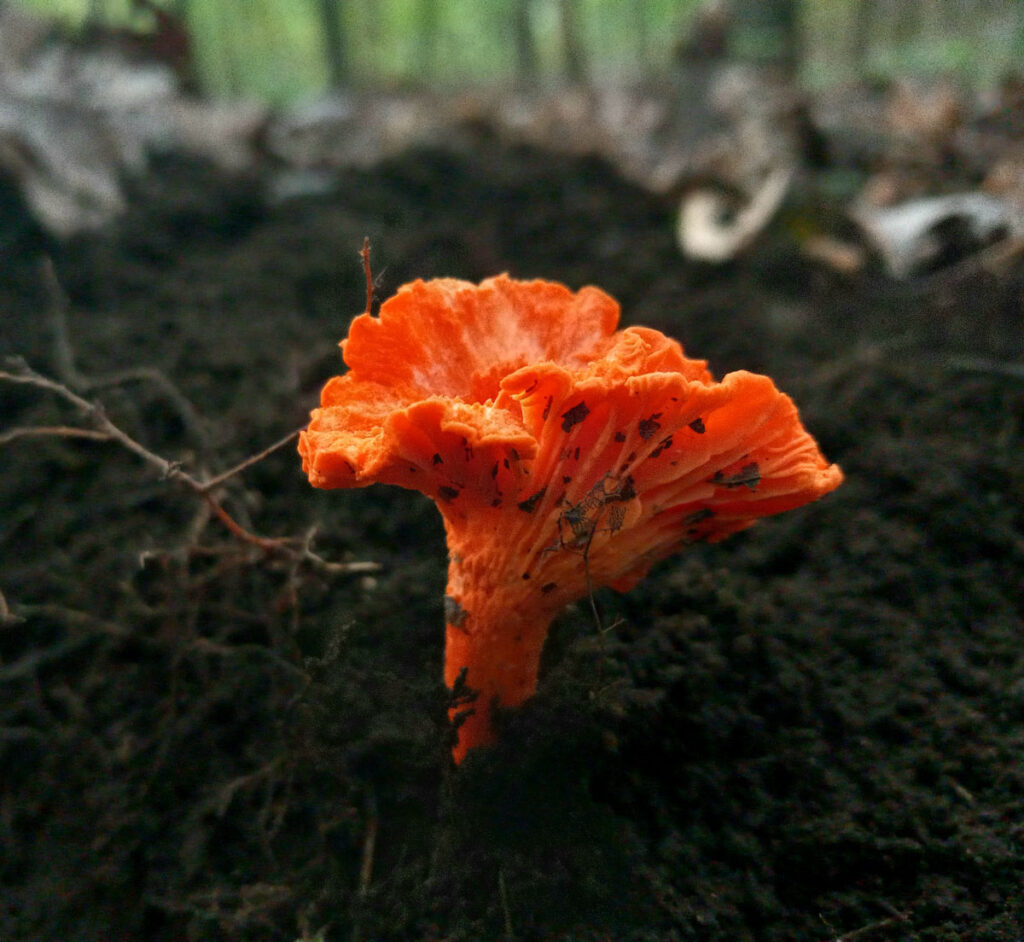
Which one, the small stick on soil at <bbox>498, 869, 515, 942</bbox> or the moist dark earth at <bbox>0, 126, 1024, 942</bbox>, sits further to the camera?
the moist dark earth at <bbox>0, 126, 1024, 942</bbox>

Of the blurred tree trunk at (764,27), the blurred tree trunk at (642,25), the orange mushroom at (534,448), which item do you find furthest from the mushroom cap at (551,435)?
the blurred tree trunk at (642,25)

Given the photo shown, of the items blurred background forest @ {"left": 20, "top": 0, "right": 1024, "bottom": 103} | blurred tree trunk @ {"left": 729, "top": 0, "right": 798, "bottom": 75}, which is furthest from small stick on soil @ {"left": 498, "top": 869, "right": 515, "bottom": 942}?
blurred tree trunk @ {"left": 729, "top": 0, "right": 798, "bottom": 75}

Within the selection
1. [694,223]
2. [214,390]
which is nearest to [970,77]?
[694,223]

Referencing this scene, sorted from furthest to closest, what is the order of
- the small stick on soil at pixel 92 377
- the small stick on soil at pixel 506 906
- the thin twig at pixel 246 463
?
the small stick on soil at pixel 92 377 → the thin twig at pixel 246 463 → the small stick on soil at pixel 506 906

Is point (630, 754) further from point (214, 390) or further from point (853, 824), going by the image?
point (214, 390)

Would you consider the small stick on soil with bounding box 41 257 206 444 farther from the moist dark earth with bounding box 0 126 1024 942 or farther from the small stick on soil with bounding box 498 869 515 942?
the small stick on soil with bounding box 498 869 515 942

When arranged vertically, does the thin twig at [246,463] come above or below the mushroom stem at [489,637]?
above

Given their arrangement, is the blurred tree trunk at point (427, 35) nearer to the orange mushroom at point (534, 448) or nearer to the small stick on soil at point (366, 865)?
the orange mushroom at point (534, 448)
